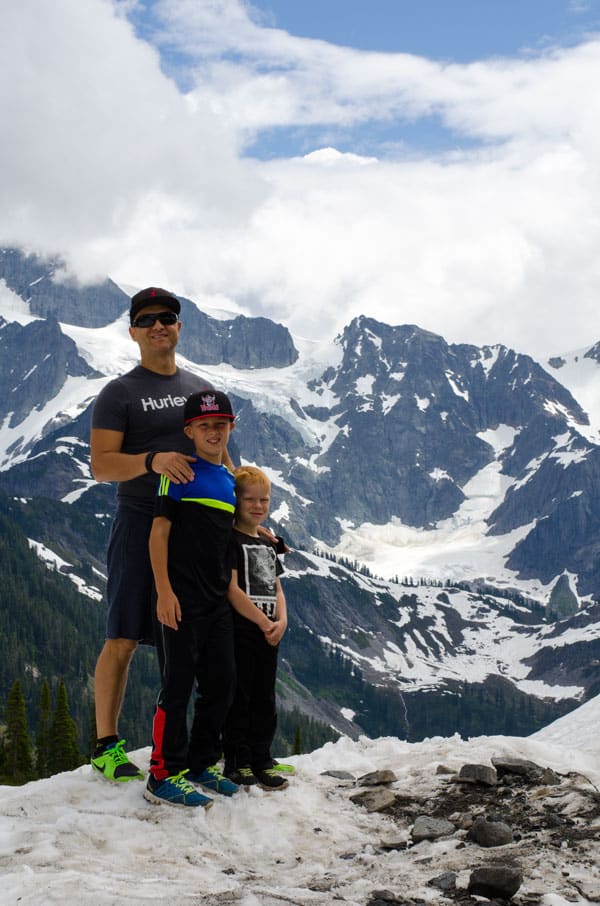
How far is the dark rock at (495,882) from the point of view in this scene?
22.8 feet

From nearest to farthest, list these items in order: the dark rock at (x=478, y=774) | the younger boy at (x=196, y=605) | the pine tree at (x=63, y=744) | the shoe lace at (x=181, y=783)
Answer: the shoe lace at (x=181, y=783) → the younger boy at (x=196, y=605) → the dark rock at (x=478, y=774) → the pine tree at (x=63, y=744)

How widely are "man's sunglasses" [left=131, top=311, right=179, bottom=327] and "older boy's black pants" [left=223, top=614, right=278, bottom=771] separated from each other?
3604mm

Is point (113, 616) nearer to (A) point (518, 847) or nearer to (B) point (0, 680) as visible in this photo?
(A) point (518, 847)

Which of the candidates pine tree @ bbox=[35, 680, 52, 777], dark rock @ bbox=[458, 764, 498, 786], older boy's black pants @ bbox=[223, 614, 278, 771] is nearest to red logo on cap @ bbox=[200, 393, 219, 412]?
older boy's black pants @ bbox=[223, 614, 278, 771]

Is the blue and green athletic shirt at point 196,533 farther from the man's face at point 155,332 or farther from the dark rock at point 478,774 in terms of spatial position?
the dark rock at point 478,774

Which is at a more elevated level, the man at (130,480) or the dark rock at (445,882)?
the man at (130,480)

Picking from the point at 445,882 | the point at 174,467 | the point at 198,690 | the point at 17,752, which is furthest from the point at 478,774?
the point at 17,752

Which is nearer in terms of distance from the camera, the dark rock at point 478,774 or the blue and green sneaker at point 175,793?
the blue and green sneaker at point 175,793

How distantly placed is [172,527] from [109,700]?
2414 millimetres

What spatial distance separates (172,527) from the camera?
9.87 metres

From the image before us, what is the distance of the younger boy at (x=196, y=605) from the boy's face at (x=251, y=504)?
1.51 ft

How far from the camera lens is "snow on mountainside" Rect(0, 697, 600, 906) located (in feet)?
Answer: 23.2

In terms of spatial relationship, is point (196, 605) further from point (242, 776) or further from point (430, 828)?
A: point (430, 828)

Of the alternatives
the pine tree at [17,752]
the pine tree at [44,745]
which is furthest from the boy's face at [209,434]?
the pine tree at [17,752]
